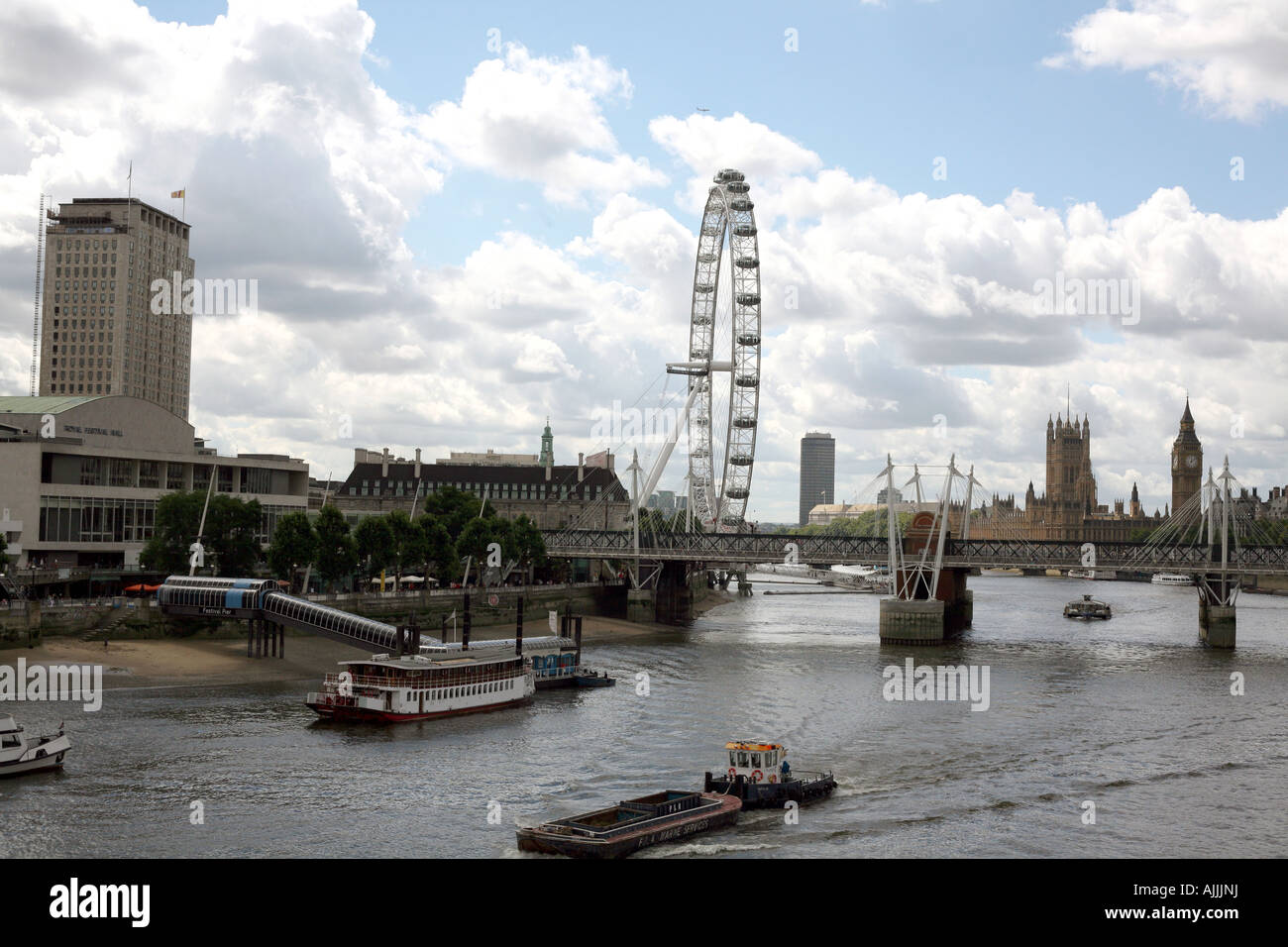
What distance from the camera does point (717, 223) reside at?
15588cm

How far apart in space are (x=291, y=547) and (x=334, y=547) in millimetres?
3669

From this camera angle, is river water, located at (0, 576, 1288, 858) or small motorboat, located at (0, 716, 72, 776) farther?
small motorboat, located at (0, 716, 72, 776)

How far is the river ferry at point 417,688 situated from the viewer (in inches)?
2584

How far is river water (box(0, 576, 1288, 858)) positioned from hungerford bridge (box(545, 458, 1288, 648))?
2232cm

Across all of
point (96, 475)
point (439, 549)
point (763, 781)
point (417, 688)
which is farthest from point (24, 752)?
point (439, 549)

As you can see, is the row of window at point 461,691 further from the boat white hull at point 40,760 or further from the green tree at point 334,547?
the green tree at point 334,547

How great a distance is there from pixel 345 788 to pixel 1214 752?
39.0 metres

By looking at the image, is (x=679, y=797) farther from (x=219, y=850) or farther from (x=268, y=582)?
(x=268, y=582)

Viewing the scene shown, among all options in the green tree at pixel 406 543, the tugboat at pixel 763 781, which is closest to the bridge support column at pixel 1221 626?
the green tree at pixel 406 543

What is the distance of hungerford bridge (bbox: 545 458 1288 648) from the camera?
114 m

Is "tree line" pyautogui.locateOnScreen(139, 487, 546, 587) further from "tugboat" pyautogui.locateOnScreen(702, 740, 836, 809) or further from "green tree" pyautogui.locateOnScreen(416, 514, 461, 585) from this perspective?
"tugboat" pyautogui.locateOnScreen(702, 740, 836, 809)

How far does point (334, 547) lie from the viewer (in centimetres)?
10244

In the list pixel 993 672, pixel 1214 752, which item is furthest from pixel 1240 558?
pixel 1214 752

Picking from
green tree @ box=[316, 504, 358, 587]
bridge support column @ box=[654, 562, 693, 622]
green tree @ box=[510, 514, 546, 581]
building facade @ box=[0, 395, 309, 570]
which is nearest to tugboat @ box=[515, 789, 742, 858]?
green tree @ box=[316, 504, 358, 587]
